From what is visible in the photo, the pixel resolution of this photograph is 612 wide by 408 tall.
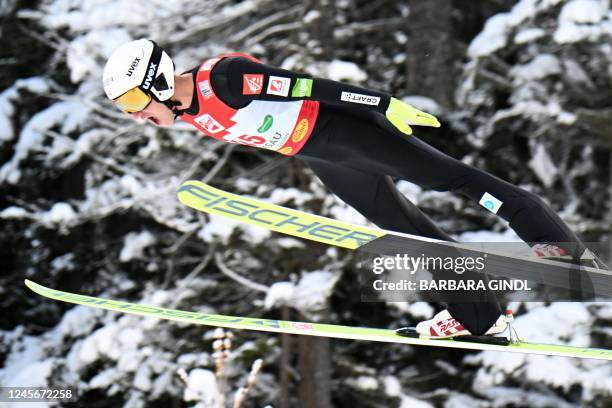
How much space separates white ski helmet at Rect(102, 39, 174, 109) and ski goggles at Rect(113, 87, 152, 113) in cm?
1

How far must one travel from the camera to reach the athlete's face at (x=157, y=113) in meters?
3.72

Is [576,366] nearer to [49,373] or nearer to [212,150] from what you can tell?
[212,150]

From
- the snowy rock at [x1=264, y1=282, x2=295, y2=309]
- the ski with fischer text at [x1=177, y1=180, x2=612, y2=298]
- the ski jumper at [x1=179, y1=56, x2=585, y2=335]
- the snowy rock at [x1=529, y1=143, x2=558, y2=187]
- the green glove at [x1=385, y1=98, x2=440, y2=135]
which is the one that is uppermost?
the snowy rock at [x1=529, y1=143, x2=558, y2=187]

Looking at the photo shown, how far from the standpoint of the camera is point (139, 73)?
366cm

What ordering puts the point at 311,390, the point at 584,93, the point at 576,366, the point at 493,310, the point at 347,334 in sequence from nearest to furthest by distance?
the point at 493,310, the point at 347,334, the point at 576,366, the point at 584,93, the point at 311,390

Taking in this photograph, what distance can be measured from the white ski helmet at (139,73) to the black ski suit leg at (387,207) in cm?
82

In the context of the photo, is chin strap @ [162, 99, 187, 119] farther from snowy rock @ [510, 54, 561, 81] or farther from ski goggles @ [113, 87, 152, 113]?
snowy rock @ [510, 54, 561, 81]

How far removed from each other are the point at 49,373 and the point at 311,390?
2.87 meters

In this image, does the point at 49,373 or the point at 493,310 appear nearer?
the point at 493,310

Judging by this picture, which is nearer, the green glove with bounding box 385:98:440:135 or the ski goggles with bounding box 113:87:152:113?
the green glove with bounding box 385:98:440:135

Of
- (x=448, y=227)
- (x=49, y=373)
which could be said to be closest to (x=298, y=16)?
(x=448, y=227)

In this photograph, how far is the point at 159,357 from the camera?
8883mm

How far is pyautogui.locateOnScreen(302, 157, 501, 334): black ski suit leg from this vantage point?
13.3 ft

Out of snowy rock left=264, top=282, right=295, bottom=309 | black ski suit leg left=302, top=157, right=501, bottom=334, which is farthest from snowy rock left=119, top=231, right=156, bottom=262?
black ski suit leg left=302, top=157, right=501, bottom=334
